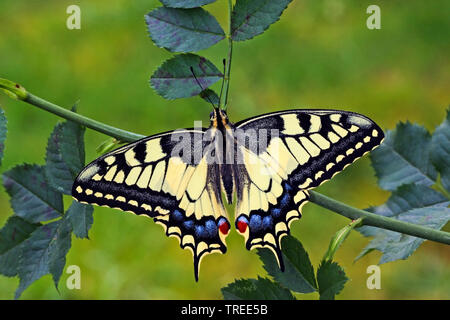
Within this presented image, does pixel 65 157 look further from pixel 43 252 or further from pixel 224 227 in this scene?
pixel 224 227

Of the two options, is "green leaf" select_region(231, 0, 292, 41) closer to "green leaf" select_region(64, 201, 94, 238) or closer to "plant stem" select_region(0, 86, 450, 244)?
"plant stem" select_region(0, 86, 450, 244)

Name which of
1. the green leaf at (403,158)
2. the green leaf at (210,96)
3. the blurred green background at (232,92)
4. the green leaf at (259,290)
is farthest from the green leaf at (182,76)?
the blurred green background at (232,92)

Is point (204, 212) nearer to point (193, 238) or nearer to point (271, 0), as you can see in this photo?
point (193, 238)

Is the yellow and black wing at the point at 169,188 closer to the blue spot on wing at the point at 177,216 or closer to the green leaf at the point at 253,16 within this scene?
the blue spot on wing at the point at 177,216

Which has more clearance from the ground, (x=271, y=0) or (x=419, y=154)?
(x=271, y=0)

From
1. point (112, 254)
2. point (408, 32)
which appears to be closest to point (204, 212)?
point (112, 254)
